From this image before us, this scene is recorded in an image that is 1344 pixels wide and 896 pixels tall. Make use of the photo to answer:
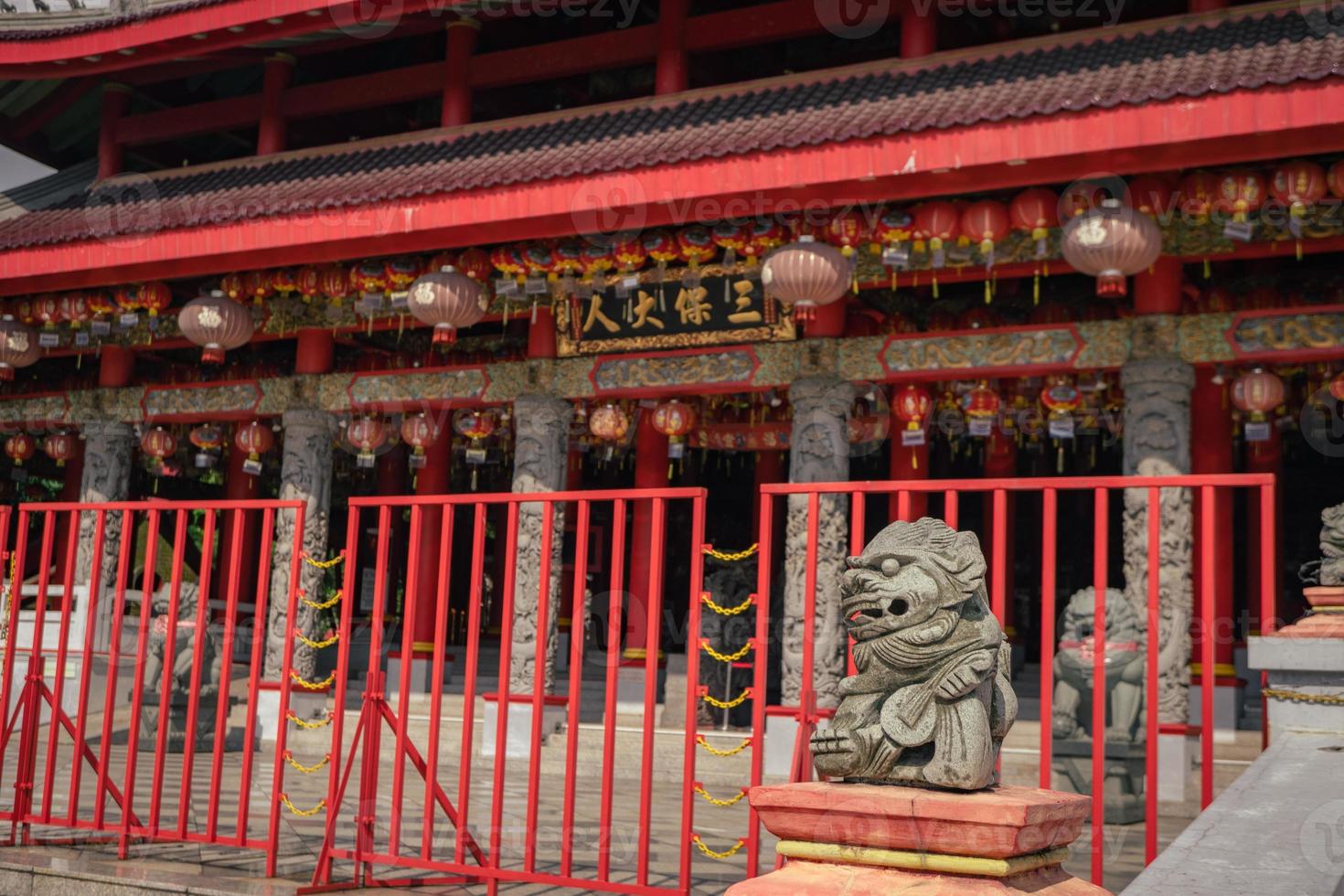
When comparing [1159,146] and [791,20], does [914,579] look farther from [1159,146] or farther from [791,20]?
[791,20]

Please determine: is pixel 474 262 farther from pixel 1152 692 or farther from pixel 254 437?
pixel 1152 692

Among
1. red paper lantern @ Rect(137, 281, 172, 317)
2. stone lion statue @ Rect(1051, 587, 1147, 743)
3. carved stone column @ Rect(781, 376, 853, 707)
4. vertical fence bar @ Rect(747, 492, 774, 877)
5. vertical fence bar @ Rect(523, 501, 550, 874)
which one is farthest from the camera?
red paper lantern @ Rect(137, 281, 172, 317)

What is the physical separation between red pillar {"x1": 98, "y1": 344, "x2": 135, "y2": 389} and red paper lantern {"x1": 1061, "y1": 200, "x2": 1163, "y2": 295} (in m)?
9.12

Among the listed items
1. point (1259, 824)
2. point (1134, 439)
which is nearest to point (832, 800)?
point (1259, 824)

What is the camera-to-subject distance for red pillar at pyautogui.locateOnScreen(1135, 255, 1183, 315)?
8453mm

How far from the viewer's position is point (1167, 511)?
8.34 m

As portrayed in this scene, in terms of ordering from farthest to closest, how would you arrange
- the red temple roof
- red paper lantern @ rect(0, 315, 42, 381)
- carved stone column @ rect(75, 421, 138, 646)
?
carved stone column @ rect(75, 421, 138, 646) < red paper lantern @ rect(0, 315, 42, 381) < the red temple roof

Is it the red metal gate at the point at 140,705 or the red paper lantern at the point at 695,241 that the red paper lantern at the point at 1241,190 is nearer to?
the red paper lantern at the point at 695,241

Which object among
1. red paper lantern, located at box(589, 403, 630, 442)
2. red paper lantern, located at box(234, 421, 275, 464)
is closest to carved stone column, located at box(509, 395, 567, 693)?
red paper lantern, located at box(589, 403, 630, 442)

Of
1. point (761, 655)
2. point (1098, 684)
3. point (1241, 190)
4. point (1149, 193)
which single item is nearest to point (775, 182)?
point (1149, 193)

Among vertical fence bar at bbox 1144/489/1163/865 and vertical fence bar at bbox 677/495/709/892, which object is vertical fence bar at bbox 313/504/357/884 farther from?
vertical fence bar at bbox 1144/489/1163/865

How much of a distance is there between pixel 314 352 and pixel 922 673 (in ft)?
30.2

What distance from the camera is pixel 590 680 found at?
12898mm

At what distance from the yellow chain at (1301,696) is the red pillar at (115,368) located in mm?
10941
